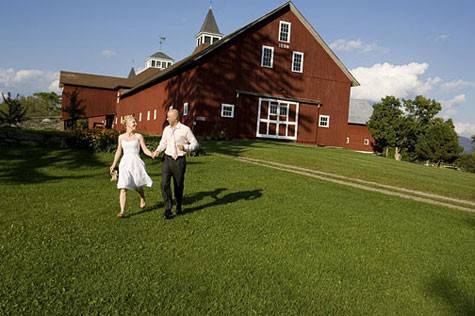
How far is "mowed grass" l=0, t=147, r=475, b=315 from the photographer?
16.3 ft

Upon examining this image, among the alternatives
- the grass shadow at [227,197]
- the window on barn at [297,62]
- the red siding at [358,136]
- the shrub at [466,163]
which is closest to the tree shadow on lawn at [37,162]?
the grass shadow at [227,197]

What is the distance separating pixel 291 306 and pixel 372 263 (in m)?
2.20

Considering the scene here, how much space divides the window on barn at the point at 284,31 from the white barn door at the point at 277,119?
193 inches

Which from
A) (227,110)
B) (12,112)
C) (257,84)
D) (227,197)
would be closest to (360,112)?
(257,84)

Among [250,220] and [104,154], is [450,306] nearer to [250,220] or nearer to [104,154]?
[250,220]

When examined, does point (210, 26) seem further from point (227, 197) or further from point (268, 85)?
point (227, 197)

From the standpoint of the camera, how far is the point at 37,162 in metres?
15.5

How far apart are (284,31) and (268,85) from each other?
457 cm

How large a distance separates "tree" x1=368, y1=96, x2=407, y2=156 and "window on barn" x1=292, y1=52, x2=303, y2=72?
2873cm

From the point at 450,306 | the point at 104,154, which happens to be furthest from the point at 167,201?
the point at 104,154

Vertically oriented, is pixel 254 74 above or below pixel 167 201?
above

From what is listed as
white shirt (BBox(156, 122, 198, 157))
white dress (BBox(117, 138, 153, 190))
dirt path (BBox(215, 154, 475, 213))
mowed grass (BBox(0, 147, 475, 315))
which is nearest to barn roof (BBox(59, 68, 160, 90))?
dirt path (BBox(215, 154, 475, 213))

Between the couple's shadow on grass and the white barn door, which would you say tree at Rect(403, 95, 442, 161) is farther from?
the couple's shadow on grass

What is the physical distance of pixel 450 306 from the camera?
5.65 meters
